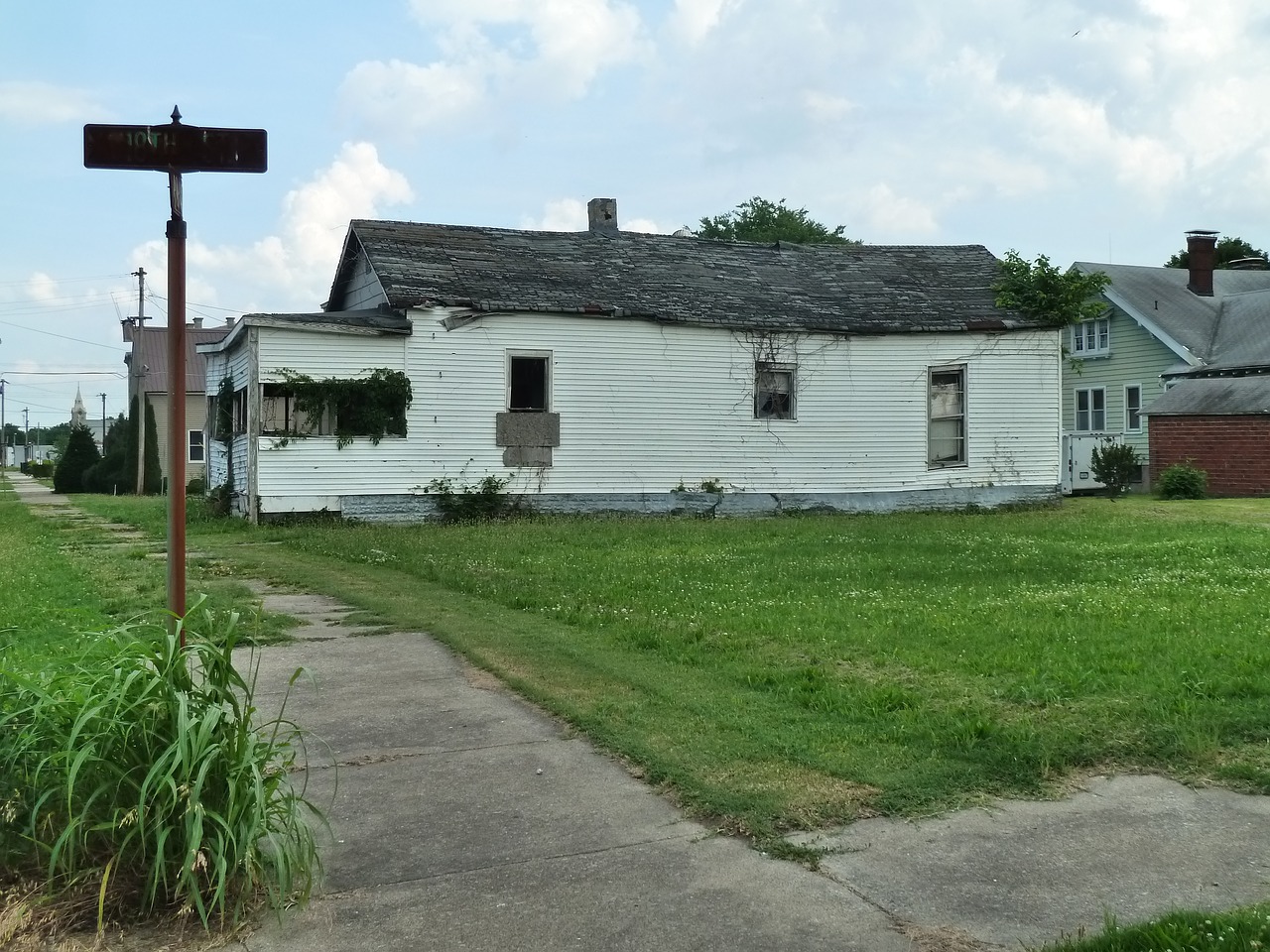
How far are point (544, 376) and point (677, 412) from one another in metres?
2.61

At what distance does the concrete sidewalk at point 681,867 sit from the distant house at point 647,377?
1436 centimetres

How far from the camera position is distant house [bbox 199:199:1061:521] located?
19.8 m

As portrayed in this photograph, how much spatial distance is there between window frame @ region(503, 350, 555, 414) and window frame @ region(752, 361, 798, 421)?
4.09 m

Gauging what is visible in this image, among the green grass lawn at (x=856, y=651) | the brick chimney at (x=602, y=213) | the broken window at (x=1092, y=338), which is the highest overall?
the brick chimney at (x=602, y=213)

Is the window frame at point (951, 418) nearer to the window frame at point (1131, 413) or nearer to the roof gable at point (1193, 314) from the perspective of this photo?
the roof gable at point (1193, 314)

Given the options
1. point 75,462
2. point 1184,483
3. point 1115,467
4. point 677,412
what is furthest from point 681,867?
point 75,462

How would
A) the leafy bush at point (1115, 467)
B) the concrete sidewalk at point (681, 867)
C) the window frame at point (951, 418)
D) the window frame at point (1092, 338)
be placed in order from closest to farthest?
the concrete sidewalk at point (681, 867)
the window frame at point (951, 418)
the leafy bush at point (1115, 467)
the window frame at point (1092, 338)

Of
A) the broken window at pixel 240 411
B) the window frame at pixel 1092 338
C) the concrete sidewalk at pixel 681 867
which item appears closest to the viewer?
the concrete sidewalk at pixel 681 867

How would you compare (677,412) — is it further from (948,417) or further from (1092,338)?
(1092,338)

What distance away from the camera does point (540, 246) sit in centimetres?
2353

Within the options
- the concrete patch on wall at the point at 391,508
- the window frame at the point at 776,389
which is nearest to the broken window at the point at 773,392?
the window frame at the point at 776,389

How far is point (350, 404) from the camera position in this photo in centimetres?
1967

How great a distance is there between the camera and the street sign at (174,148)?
4457mm

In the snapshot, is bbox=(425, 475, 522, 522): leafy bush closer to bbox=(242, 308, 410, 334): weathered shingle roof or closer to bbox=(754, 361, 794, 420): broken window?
bbox=(242, 308, 410, 334): weathered shingle roof
